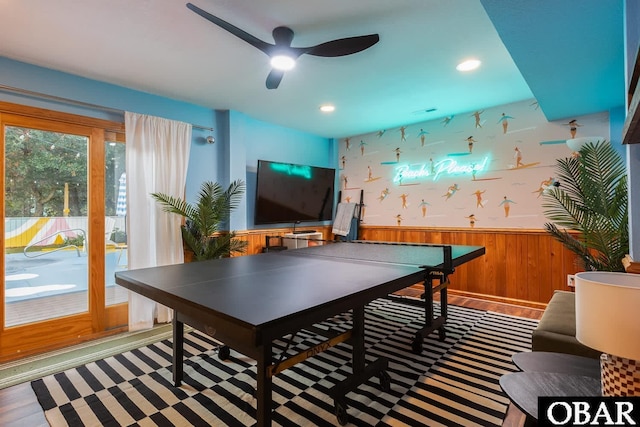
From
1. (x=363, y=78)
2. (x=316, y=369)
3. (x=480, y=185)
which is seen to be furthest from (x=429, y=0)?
(x=480, y=185)

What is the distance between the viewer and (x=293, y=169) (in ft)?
15.5

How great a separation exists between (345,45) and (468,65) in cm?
139

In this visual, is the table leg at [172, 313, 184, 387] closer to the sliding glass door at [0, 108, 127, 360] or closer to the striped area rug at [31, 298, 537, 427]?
the striped area rug at [31, 298, 537, 427]

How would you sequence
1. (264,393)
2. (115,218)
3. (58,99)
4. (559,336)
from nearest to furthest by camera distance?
(264,393) < (559,336) < (58,99) < (115,218)

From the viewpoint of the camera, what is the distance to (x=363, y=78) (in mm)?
3033

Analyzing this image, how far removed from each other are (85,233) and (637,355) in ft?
12.6

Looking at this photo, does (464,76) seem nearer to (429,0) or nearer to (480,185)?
(429,0)

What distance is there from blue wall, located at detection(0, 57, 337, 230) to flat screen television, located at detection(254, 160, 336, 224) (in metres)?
0.20

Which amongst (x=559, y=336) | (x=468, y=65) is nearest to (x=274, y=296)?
(x=559, y=336)

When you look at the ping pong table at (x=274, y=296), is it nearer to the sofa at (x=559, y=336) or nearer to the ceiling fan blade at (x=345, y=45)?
the sofa at (x=559, y=336)

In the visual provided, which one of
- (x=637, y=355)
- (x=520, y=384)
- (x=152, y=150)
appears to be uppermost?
(x=152, y=150)

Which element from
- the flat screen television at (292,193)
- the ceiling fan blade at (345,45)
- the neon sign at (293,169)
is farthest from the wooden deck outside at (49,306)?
the ceiling fan blade at (345,45)

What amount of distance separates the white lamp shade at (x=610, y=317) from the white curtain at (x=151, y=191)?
11.3 feet

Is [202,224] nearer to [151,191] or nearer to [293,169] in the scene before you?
[151,191]
